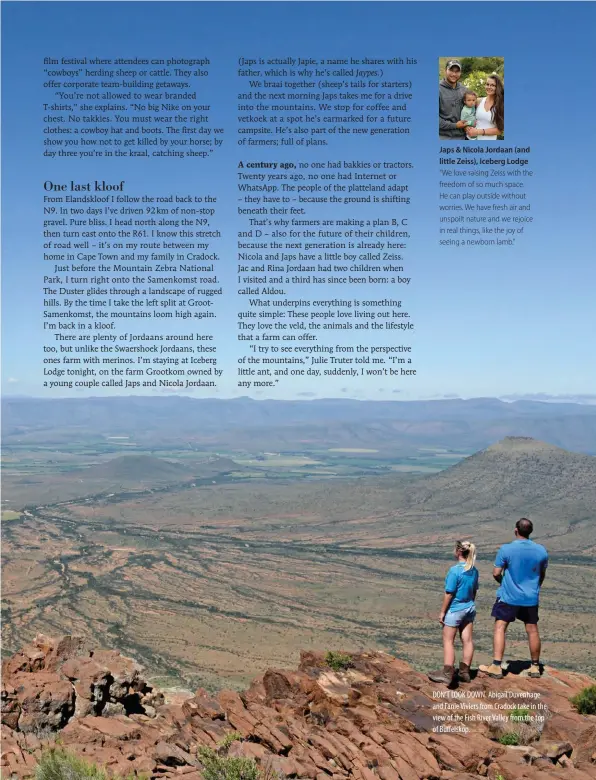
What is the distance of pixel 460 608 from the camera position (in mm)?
8438

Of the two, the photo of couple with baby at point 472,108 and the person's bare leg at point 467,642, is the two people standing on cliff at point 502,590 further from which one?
the photo of couple with baby at point 472,108

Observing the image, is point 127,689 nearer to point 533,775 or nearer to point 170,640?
point 533,775

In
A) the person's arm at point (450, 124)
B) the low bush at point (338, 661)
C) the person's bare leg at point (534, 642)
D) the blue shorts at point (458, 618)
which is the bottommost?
the low bush at point (338, 661)

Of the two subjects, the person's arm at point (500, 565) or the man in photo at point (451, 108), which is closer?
the person's arm at point (500, 565)

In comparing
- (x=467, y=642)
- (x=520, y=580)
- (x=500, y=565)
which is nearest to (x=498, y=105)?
(x=500, y=565)

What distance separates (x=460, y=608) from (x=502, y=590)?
25.5 inches

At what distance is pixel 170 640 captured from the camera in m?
47.6

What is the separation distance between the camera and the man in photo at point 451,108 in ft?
38.7

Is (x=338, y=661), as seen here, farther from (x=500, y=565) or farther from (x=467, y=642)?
(x=500, y=565)

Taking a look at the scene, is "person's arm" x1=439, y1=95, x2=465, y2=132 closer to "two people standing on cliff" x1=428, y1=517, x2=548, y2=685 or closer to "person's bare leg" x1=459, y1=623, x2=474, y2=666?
"two people standing on cliff" x1=428, y1=517, x2=548, y2=685

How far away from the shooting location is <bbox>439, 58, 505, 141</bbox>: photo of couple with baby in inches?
462

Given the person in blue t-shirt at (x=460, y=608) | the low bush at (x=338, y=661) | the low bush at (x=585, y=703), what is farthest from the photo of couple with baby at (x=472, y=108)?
the low bush at (x=585, y=703)

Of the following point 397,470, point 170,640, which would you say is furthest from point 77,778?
point 397,470

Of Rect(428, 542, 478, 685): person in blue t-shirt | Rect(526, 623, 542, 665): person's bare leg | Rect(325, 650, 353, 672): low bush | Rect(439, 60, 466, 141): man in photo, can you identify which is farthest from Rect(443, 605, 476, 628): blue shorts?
Rect(439, 60, 466, 141): man in photo
